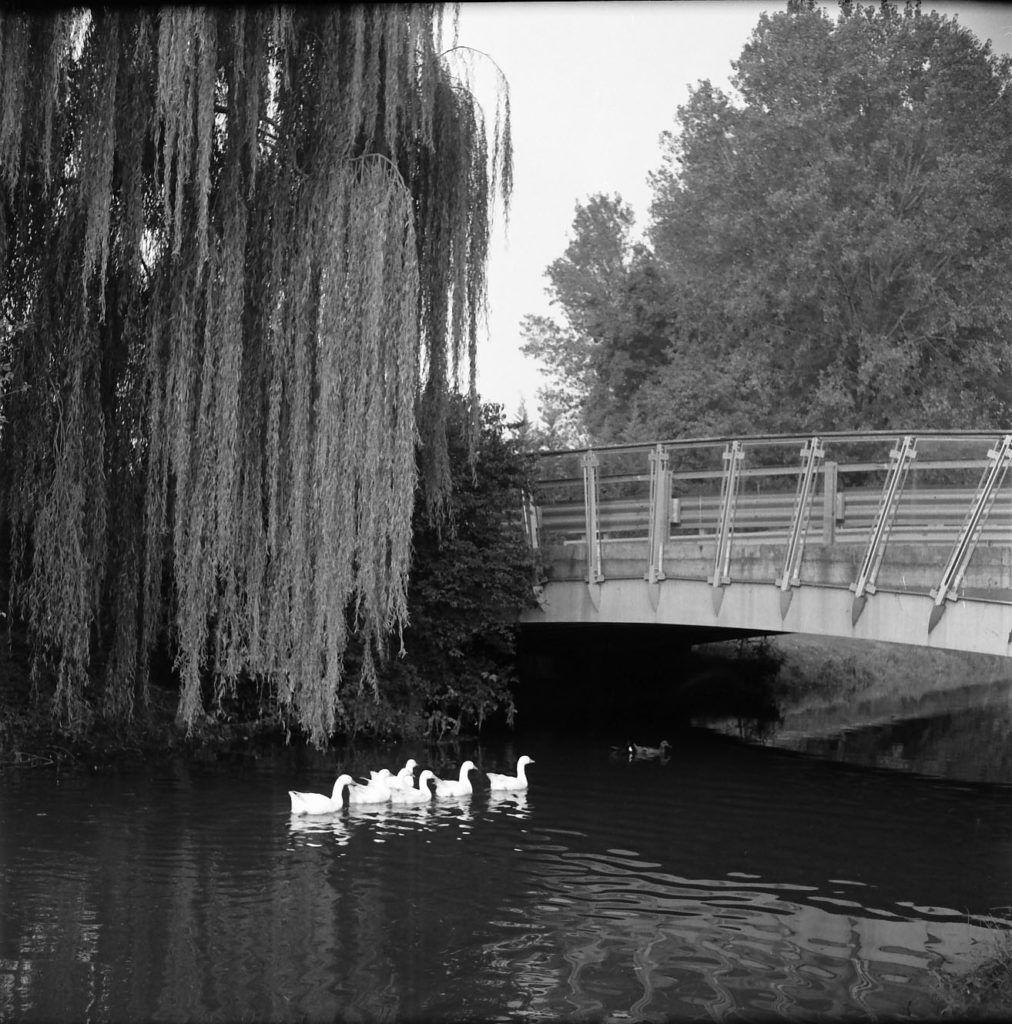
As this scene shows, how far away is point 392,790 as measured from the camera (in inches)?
578

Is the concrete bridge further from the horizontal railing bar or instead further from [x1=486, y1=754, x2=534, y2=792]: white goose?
[x1=486, y1=754, x2=534, y2=792]: white goose

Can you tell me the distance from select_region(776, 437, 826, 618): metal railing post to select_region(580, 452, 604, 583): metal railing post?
11.0 feet

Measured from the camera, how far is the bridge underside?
1477 centimetres

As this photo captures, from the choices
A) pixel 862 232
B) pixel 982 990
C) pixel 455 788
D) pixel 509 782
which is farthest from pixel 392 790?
pixel 862 232

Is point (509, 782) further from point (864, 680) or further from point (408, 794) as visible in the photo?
point (864, 680)

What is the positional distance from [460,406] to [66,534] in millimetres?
5605

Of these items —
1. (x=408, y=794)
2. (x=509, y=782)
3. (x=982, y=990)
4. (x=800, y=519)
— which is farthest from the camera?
(x=800, y=519)


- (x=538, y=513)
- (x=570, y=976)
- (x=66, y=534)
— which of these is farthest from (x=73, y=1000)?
(x=538, y=513)

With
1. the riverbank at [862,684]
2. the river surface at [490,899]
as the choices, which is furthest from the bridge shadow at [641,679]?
the river surface at [490,899]

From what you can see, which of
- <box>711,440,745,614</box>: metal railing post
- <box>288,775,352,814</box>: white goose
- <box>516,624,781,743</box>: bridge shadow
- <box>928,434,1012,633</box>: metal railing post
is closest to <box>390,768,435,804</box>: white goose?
<box>288,775,352,814</box>: white goose

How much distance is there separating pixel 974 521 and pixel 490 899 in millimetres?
7076

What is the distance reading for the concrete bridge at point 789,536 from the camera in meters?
14.9

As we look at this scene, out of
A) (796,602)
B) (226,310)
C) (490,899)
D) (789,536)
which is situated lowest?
(490,899)

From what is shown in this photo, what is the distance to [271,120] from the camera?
14.5 meters
